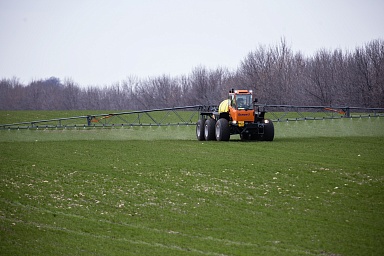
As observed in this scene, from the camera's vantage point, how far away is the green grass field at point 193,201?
1138cm

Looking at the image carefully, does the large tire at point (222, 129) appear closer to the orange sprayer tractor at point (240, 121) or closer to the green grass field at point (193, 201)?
the orange sprayer tractor at point (240, 121)

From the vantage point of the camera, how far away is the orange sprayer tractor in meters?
31.3

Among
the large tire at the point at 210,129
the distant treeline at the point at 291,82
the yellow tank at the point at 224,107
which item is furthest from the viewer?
the distant treeline at the point at 291,82

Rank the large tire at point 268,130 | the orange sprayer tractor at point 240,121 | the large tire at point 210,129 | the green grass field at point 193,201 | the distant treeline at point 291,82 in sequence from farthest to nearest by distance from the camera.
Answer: the distant treeline at point 291,82, the large tire at point 210,129, the large tire at point 268,130, the orange sprayer tractor at point 240,121, the green grass field at point 193,201

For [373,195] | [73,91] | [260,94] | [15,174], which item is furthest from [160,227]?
[73,91]

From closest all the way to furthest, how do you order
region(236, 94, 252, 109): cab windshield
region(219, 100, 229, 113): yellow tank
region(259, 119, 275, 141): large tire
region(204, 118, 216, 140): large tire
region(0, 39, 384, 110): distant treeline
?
1. region(236, 94, 252, 109): cab windshield
2. region(259, 119, 275, 141): large tire
3. region(219, 100, 229, 113): yellow tank
4. region(204, 118, 216, 140): large tire
5. region(0, 39, 384, 110): distant treeline

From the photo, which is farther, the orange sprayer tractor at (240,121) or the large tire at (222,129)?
the large tire at (222,129)

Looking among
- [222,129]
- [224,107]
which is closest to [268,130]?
[222,129]

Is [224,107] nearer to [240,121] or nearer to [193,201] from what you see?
[240,121]

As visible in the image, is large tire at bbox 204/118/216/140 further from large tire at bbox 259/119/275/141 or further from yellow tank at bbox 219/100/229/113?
large tire at bbox 259/119/275/141

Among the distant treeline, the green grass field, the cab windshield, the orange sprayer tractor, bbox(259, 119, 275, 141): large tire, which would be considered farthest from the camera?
the distant treeline

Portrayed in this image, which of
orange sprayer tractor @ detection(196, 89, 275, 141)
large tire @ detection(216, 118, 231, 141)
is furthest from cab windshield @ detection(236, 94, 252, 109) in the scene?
large tire @ detection(216, 118, 231, 141)

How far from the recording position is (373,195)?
16078mm

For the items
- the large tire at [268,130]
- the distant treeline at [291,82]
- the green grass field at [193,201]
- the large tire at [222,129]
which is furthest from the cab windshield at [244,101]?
the distant treeline at [291,82]
